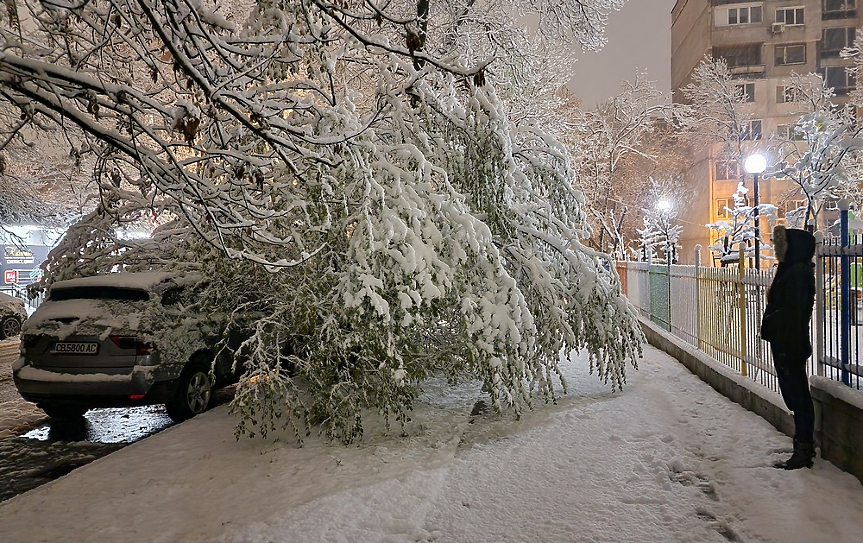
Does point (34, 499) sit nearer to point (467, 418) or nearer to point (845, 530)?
point (467, 418)

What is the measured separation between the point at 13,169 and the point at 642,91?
30.6 metres

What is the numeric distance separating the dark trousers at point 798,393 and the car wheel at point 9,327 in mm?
19658

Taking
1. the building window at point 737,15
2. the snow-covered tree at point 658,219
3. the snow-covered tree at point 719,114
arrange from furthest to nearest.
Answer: the building window at point 737,15 < the snow-covered tree at point 658,219 < the snow-covered tree at point 719,114

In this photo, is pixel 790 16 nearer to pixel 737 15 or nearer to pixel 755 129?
pixel 737 15

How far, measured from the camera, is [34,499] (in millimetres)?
4875

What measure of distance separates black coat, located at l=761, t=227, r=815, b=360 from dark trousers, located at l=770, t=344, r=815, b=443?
5 centimetres

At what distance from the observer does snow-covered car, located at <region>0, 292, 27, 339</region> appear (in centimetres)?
1728

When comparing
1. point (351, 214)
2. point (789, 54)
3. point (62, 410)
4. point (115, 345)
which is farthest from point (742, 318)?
point (789, 54)

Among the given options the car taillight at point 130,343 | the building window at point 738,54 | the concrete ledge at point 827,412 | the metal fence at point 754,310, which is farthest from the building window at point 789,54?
the car taillight at point 130,343

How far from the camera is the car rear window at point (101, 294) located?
7309 mm

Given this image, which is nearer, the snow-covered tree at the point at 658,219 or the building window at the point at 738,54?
the snow-covered tree at the point at 658,219

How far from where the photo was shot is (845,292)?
5.04 metres

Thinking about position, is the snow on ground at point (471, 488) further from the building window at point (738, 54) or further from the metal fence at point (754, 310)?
the building window at point (738, 54)

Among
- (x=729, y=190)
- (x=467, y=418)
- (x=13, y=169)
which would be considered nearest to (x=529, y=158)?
(x=467, y=418)
